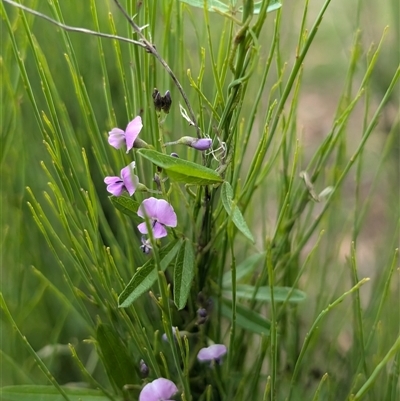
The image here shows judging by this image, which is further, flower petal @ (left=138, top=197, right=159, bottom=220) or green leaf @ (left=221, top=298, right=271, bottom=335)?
green leaf @ (left=221, top=298, right=271, bottom=335)

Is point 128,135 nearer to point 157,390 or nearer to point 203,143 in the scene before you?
point 203,143

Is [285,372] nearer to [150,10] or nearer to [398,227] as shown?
[398,227]

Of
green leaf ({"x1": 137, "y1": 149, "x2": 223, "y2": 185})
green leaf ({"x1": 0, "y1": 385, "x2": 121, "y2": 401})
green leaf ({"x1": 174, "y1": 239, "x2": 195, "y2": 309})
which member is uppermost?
green leaf ({"x1": 137, "y1": 149, "x2": 223, "y2": 185})

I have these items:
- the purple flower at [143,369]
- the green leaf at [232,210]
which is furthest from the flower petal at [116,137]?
the purple flower at [143,369]

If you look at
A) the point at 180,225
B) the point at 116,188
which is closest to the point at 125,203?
the point at 116,188

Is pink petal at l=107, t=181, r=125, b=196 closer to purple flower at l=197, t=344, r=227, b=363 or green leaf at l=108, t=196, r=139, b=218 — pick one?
green leaf at l=108, t=196, r=139, b=218

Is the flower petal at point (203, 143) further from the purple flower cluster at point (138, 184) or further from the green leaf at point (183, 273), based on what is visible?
the green leaf at point (183, 273)

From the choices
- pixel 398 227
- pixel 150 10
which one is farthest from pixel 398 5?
pixel 150 10

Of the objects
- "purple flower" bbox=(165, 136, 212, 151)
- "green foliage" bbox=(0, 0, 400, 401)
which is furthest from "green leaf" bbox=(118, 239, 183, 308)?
"purple flower" bbox=(165, 136, 212, 151)
